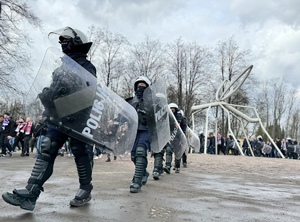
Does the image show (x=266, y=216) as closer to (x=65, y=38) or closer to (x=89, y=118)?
(x=89, y=118)

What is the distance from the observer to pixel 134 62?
106 ft

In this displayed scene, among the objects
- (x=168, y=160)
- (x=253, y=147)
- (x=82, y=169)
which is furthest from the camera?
(x=253, y=147)

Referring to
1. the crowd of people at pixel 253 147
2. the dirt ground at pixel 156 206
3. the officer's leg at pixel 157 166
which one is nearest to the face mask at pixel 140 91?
the dirt ground at pixel 156 206

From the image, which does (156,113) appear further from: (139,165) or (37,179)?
(37,179)

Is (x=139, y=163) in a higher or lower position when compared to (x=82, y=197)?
higher

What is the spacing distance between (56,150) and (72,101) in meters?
0.56

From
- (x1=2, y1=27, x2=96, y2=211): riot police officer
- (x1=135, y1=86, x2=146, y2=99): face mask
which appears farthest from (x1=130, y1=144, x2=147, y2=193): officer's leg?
(x1=2, y1=27, x2=96, y2=211): riot police officer

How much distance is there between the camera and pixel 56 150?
3.74 m

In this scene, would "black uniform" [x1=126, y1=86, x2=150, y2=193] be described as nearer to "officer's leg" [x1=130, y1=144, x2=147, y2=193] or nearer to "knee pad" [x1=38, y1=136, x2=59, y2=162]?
"officer's leg" [x1=130, y1=144, x2=147, y2=193]

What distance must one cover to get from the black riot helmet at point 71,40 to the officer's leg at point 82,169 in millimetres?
1025

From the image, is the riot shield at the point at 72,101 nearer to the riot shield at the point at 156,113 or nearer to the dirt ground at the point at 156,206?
the dirt ground at the point at 156,206

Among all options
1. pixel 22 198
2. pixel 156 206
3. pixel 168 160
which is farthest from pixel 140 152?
pixel 168 160

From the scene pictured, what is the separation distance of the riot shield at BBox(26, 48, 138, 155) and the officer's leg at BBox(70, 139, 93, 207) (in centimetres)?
14

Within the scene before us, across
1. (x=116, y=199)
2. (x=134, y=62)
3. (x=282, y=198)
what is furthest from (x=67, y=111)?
(x=134, y=62)
